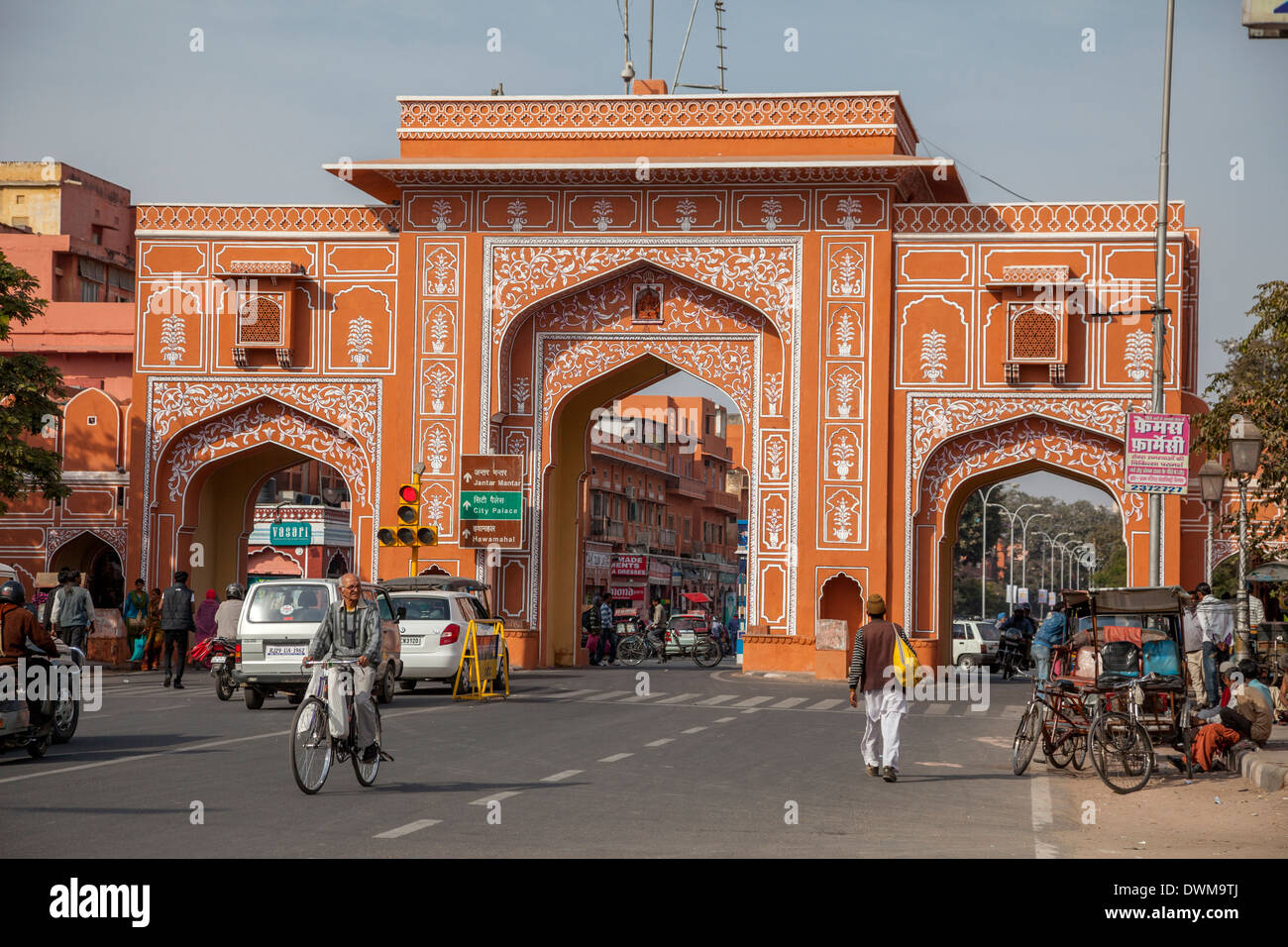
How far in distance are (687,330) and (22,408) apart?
13251 mm

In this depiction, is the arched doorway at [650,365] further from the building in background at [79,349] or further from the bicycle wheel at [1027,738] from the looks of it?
the bicycle wheel at [1027,738]

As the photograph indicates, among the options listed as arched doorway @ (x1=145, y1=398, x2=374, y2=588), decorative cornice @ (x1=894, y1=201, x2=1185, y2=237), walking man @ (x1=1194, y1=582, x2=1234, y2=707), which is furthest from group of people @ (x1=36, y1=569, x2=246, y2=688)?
decorative cornice @ (x1=894, y1=201, x2=1185, y2=237)

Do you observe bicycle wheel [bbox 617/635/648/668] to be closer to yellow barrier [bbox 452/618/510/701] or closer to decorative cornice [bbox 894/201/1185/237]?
decorative cornice [bbox 894/201/1185/237]

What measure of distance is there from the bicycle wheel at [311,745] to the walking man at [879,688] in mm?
4510

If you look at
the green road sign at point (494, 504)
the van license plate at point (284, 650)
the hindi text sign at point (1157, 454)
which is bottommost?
the van license plate at point (284, 650)

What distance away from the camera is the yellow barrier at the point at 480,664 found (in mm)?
23000

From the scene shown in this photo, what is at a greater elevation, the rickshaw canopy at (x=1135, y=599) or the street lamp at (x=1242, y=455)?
the street lamp at (x=1242, y=455)

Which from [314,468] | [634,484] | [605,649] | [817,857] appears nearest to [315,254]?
[605,649]

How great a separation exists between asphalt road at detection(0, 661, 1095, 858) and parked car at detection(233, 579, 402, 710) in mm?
412

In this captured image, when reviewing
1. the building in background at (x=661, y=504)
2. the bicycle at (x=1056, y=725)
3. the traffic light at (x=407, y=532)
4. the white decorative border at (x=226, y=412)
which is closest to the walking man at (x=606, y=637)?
the white decorative border at (x=226, y=412)

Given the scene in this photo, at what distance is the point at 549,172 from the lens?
111 ft

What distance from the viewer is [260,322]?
34781 mm

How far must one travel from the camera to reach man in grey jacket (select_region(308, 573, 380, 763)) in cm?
1202

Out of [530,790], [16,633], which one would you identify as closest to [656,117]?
[16,633]
